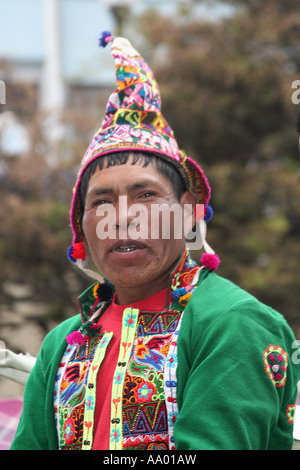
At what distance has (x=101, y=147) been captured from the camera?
2.09 m

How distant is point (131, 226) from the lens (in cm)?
196

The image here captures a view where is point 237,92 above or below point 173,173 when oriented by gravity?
above

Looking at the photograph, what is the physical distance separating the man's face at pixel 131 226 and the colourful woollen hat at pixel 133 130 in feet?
0.25

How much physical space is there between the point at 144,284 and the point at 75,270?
440cm

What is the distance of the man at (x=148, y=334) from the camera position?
1.74 metres

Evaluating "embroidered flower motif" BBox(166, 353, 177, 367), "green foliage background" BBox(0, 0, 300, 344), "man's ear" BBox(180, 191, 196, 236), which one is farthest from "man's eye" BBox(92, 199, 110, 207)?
"green foliage background" BBox(0, 0, 300, 344)

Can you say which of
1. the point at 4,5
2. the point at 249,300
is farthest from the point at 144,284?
the point at 4,5

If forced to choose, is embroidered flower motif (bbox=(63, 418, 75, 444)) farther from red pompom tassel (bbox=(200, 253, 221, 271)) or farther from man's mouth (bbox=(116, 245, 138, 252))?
red pompom tassel (bbox=(200, 253, 221, 271))

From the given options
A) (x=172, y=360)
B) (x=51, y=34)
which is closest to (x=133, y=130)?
(x=172, y=360)

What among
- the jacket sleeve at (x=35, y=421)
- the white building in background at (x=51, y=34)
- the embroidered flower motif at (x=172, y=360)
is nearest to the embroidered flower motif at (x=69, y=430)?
the jacket sleeve at (x=35, y=421)

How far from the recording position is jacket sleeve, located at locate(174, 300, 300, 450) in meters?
1.69

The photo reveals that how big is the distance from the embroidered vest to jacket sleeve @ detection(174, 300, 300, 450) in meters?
0.06

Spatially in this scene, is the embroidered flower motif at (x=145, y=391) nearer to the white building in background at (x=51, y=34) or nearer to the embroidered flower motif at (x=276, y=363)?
the embroidered flower motif at (x=276, y=363)

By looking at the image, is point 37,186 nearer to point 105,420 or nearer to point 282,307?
point 282,307
